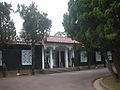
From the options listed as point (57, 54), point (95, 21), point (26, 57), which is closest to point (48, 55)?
point (57, 54)

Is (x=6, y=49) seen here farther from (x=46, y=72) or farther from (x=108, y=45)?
(x=108, y=45)

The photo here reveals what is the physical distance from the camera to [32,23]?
31984mm

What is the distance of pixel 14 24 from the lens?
31031 millimetres

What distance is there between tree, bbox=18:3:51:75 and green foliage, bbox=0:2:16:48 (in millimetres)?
1674

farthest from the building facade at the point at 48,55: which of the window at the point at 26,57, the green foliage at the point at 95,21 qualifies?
the green foliage at the point at 95,21

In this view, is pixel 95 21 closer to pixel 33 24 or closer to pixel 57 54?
pixel 33 24

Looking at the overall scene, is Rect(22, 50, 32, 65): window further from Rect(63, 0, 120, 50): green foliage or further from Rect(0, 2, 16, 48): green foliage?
Rect(63, 0, 120, 50): green foliage

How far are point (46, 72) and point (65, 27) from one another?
8840 millimetres

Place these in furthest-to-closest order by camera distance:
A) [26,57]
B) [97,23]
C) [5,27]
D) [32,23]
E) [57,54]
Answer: [57,54] < [26,57] < [32,23] < [5,27] < [97,23]

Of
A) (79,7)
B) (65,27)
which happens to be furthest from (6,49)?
(79,7)

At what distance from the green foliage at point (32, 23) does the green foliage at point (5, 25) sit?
1675 millimetres

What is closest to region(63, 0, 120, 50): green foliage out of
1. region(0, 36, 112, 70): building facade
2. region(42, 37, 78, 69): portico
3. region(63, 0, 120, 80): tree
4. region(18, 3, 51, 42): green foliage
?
region(63, 0, 120, 80): tree

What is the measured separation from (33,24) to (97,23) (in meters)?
12.8

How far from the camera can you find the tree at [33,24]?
31836 mm
